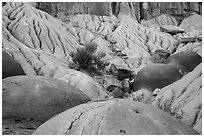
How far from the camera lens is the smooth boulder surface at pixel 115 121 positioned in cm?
363

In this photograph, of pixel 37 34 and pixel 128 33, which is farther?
pixel 128 33

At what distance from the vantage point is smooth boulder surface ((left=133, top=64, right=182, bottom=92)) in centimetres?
1326

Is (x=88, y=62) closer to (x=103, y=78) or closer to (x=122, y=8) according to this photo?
(x=103, y=78)

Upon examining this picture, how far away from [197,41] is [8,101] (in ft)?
80.1

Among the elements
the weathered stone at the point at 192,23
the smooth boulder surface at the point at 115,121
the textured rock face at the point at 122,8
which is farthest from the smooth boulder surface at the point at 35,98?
the weathered stone at the point at 192,23

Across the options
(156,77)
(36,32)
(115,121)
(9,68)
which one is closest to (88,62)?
(156,77)

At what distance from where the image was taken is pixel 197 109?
6.75m

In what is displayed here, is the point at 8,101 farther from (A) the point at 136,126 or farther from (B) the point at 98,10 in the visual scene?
(B) the point at 98,10

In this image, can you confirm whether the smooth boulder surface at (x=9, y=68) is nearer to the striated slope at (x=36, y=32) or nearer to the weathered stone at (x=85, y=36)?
the striated slope at (x=36, y=32)

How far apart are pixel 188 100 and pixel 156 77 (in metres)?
6.03

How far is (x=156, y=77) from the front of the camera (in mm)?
13477

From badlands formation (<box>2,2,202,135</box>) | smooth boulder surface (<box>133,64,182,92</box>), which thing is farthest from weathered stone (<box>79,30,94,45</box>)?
smooth boulder surface (<box>133,64,182,92</box>)

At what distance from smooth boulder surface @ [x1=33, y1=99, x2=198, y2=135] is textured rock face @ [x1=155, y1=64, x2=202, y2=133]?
223 cm

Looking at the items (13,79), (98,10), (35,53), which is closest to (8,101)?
(13,79)
